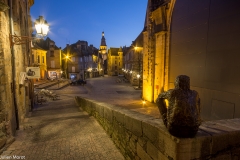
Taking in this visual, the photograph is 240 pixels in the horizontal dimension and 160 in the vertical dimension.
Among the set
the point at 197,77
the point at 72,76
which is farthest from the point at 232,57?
the point at 72,76

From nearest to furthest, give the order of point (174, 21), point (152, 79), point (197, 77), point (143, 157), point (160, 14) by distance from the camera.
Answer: point (143, 157)
point (197, 77)
point (174, 21)
point (160, 14)
point (152, 79)

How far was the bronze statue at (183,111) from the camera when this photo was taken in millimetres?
1840

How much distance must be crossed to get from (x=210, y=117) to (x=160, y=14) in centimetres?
784

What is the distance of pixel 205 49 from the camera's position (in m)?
7.26

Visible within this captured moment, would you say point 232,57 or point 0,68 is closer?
point 0,68

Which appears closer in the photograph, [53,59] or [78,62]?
[53,59]

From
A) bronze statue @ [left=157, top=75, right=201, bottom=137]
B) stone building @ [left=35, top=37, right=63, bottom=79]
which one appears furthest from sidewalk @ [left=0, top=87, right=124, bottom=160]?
stone building @ [left=35, top=37, right=63, bottom=79]

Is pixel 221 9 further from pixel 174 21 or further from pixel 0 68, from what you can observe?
pixel 0 68

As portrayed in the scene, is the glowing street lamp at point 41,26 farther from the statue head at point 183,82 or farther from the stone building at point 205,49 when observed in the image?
the stone building at point 205,49

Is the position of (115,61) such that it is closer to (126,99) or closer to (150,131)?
(126,99)

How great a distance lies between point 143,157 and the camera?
2.91 meters

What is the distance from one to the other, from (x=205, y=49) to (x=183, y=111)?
6.71 m

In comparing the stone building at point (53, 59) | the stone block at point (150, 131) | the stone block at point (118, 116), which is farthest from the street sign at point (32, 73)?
the stone building at point (53, 59)

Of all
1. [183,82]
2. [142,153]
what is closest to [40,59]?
[142,153]
